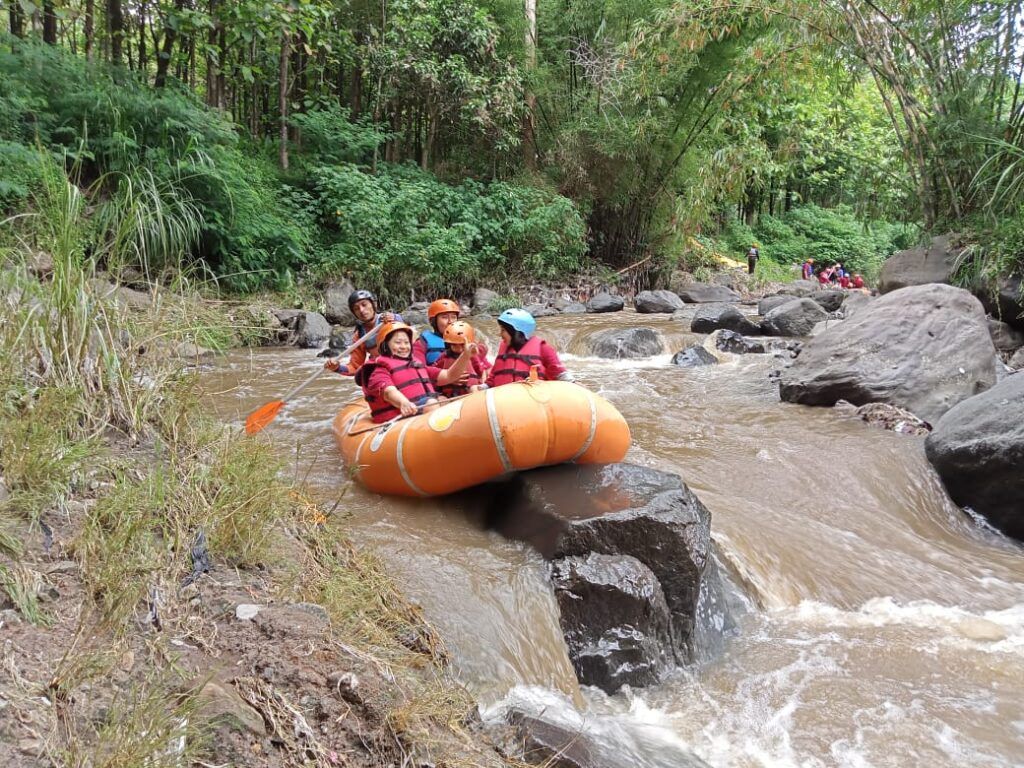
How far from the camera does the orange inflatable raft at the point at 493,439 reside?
3.45 m

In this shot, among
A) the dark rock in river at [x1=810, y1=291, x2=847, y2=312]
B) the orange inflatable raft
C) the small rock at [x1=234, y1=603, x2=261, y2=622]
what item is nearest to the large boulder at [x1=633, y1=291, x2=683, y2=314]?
the dark rock in river at [x1=810, y1=291, x2=847, y2=312]

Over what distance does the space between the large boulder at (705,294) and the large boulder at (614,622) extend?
13.2 m

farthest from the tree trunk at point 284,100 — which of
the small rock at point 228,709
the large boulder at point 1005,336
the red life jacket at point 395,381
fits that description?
the small rock at point 228,709

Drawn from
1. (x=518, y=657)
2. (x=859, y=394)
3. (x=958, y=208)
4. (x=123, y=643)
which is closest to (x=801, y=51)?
(x=958, y=208)

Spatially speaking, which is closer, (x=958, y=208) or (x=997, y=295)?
(x=997, y=295)

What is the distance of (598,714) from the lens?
263cm

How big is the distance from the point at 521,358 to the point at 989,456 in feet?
10.3

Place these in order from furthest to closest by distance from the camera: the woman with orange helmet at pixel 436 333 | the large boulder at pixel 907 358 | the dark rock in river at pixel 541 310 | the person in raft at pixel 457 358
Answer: the dark rock in river at pixel 541 310
the large boulder at pixel 907 358
the woman with orange helmet at pixel 436 333
the person in raft at pixel 457 358

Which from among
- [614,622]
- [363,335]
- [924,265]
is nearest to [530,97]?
[924,265]

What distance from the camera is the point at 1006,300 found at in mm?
7684

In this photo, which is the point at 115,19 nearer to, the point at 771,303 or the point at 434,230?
the point at 434,230

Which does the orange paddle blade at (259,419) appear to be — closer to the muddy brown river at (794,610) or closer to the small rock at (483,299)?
the muddy brown river at (794,610)

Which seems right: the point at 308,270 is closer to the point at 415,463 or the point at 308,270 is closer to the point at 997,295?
the point at 415,463

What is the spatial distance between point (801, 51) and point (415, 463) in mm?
8061
